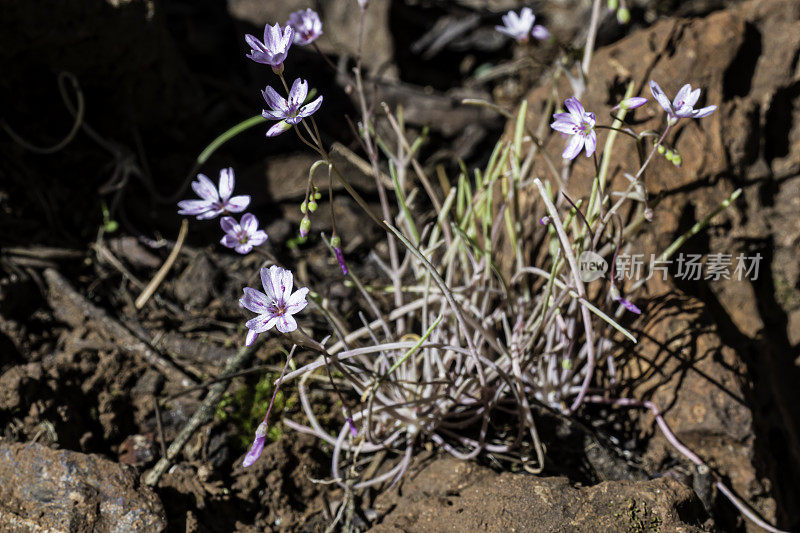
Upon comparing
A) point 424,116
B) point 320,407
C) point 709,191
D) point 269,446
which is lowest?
point 269,446

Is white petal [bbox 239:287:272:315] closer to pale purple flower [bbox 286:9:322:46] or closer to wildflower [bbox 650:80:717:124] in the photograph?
pale purple flower [bbox 286:9:322:46]

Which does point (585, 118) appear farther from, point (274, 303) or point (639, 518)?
point (639, 518)

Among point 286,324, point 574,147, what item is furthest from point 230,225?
point 574,147

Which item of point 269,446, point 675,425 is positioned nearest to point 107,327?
point 269,446

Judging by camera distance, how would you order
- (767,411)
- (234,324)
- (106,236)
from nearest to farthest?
(767,411) < (234,324) < (106,236)

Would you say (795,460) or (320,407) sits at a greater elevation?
(795,460)

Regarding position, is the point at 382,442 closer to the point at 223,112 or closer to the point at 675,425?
the point at 675,425
